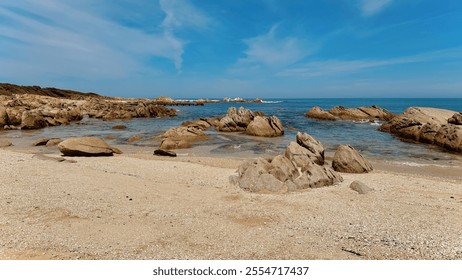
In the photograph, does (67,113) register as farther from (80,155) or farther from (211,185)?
(211,185)

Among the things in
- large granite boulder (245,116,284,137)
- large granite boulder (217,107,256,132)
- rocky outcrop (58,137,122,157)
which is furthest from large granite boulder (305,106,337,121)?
rocky outcrop (58,137,122,157)

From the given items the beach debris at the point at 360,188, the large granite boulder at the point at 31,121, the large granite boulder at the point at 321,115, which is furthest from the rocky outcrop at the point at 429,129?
the large granite boulder at the point at 31,121

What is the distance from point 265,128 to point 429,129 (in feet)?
49.6

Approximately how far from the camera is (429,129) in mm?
28000

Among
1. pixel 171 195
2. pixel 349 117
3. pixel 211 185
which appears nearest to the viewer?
pixel 171 195

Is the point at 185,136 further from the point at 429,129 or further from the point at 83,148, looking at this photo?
the point at 429,129

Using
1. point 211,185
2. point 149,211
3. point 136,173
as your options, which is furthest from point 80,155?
point 149,211

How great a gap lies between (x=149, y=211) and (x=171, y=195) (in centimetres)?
172

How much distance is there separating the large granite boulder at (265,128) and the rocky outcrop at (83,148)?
17.1 meters

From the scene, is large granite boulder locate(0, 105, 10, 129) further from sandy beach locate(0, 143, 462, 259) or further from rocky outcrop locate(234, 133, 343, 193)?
rocky outcrop locate(234, 133, 343, 193)

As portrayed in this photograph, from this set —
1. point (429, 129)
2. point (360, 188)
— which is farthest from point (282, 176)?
point (429, 129)

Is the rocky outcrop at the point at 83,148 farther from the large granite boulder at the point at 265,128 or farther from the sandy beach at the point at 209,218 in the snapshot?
the large granite boulder at the point at 265,128

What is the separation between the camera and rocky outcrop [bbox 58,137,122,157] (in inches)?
685
